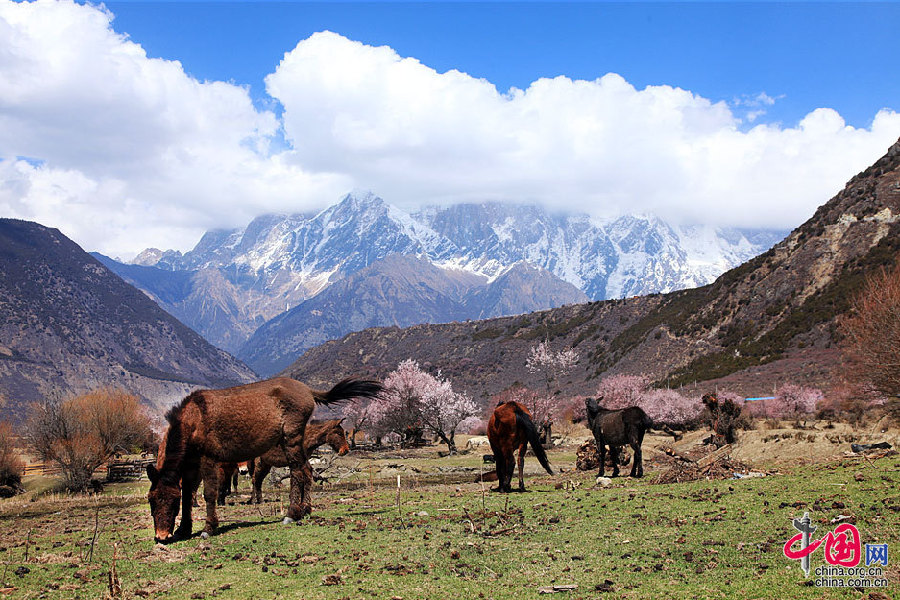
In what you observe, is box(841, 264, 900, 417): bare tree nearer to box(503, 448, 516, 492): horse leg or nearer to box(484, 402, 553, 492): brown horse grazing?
box(484, 402, 553, 492): brown horse grazing

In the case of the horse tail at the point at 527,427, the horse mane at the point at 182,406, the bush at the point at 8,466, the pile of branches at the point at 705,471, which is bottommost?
the bush at the point at 8,466

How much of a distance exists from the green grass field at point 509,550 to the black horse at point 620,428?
18.7 ft

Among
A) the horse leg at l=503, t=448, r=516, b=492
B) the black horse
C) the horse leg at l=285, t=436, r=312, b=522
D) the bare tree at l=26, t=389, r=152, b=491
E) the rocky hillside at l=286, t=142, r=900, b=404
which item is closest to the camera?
the horse leg at l=285, t=436, r=312, b=522

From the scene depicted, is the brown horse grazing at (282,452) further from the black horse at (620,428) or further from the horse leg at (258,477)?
the black horse at (620,428)

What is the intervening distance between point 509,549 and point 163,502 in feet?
26.8

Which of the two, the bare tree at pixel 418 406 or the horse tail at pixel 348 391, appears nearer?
the horse tail at pixel 348 391

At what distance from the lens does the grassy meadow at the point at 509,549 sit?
9172mm

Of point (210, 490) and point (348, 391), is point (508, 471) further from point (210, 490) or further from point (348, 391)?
point (210, 490)

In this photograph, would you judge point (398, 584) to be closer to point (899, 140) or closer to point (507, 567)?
point (507, 567)

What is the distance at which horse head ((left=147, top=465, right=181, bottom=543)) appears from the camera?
14625 mm

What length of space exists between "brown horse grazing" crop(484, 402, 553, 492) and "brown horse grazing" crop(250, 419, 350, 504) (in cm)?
634

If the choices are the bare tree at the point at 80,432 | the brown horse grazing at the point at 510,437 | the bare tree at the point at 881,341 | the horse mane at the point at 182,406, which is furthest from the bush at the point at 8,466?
the bare tree at the point at 881,341

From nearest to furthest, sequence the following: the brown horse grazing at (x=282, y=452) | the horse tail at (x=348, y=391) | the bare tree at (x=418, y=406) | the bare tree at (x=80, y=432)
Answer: the horse tail at (x=348, y=391), the brown horse grazing at (x=282, y=452), the bare tree at (x=80, y=432), the bare tree at (x=418, y=406)

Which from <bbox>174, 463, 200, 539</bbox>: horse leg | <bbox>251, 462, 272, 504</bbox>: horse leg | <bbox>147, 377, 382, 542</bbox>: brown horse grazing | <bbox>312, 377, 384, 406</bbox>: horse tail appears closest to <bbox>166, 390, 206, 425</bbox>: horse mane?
<bbox>147, 377, 382, 542</bbox>: brown horse grazing
